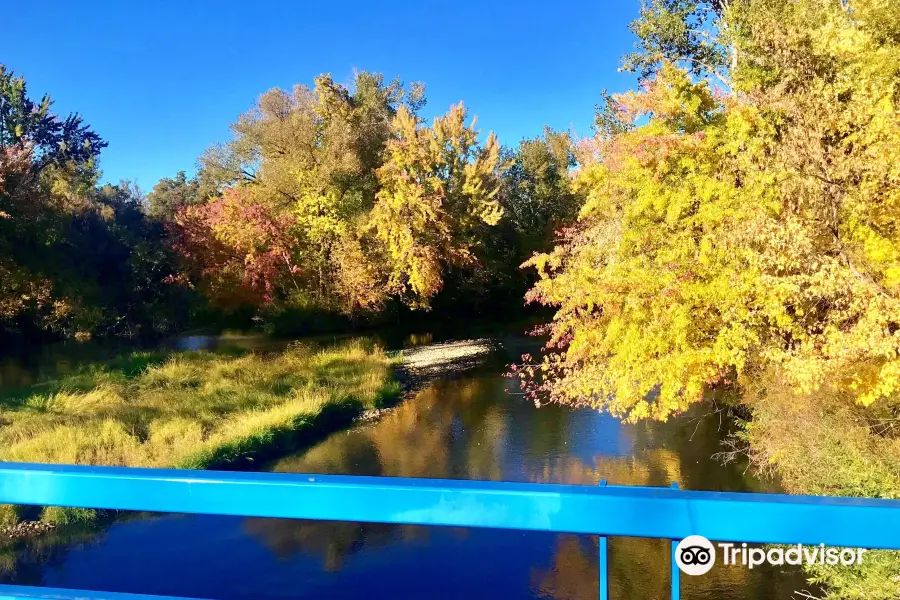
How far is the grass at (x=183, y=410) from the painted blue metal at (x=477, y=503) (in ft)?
27.5

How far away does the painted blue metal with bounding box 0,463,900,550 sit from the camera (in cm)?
112

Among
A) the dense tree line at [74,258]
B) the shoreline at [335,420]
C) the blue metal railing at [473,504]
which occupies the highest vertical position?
the dense tree line at [74,258]

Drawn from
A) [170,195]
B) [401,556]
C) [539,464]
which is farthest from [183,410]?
[170,195]

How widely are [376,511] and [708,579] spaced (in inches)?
250

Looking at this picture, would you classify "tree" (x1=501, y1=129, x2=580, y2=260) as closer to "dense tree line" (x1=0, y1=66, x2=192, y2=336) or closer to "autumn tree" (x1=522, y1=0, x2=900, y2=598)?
"dense tree line" (x1=0, y1=66, x2=192, y2=336)

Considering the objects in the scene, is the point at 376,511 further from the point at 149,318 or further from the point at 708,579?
the point at 149,318

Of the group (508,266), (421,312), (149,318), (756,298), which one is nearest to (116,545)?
(756,298)

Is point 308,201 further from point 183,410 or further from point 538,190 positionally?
point 538,190

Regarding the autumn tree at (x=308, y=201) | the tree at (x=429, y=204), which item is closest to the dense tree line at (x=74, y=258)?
the autumn tree at (x=308, y=201)

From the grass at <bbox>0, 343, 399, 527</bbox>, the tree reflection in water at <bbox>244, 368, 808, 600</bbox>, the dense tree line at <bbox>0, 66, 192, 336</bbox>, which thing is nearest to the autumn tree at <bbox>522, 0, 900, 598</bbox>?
the tree reflection in water at <bbox>244, 368, 808, 600</bbox>

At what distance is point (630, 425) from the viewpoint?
41.1 feet

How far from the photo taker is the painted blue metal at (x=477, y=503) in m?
1.12

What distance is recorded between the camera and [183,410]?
13039 millimetres

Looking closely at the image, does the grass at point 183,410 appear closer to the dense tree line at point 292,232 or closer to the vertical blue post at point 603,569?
the dense tree line at point 292,232
